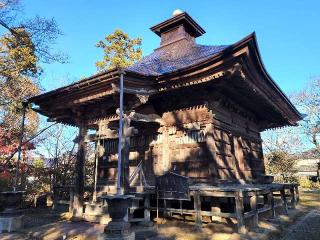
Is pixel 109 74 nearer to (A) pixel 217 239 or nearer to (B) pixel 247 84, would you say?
(B) pixel 247 84

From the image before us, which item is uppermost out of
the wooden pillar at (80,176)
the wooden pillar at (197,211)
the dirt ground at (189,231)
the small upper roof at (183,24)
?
the small upper roof at (183,24)

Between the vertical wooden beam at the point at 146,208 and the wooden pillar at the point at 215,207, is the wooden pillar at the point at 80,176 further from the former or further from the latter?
the wooden pillar at the point at 215,207

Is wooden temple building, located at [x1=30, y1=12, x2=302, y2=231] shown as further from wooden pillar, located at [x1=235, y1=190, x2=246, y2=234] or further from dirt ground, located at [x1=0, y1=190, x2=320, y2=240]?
dirt ground, located at [x1=0, y1=190, x2=320, y2=240]

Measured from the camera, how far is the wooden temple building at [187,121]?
752cm

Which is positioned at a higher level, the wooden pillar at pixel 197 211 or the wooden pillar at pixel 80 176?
the wooden pillar at pixel 80 176

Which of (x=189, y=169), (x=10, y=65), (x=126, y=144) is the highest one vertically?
(x=10, y=65)

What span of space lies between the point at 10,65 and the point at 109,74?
37.5 ft

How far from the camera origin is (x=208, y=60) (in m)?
7.37

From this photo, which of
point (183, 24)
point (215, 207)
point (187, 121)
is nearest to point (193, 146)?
point (187, 121)

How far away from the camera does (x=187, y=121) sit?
9328mm

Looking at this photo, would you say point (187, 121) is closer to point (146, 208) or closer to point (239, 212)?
point (146, 208)

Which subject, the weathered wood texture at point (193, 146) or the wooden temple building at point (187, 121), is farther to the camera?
the weathered wood texture at point (193, 146)

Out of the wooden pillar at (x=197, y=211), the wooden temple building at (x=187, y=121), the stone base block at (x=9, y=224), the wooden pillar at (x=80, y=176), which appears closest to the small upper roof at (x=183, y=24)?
the wooden temple building at (x=187, y=121)

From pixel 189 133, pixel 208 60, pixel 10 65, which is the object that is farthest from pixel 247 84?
pixel 10 65
